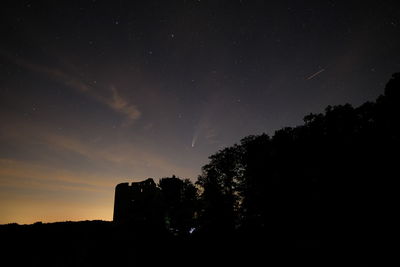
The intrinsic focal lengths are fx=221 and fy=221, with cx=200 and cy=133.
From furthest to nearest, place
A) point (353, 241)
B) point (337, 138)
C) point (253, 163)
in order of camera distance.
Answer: point (253, 163)
point (337, 138)
point (353, 241)

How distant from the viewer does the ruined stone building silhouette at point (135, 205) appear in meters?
17.0

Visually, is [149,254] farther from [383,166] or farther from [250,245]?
[383,166]

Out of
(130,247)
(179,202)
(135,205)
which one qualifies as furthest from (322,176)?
(179,202)

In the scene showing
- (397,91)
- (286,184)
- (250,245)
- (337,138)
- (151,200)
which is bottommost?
(250,245)

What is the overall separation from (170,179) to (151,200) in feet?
90.2

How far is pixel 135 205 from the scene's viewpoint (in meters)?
17.4

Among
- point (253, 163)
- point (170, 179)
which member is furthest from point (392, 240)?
point (170, 179)

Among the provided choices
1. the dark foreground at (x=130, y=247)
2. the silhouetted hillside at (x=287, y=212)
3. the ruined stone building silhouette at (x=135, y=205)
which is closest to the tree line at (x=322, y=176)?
the silhouetted hillside at (x=287, y=212)

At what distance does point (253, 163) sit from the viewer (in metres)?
35.2

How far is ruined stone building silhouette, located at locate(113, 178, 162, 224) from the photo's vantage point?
17.0 metres

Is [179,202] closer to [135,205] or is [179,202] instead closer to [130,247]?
[135,205]

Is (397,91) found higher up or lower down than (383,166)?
higher up

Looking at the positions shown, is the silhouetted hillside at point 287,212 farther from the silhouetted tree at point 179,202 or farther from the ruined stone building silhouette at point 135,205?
the silhouetted tree at point 179,202

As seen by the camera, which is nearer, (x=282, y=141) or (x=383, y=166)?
(x=383, y=166)
